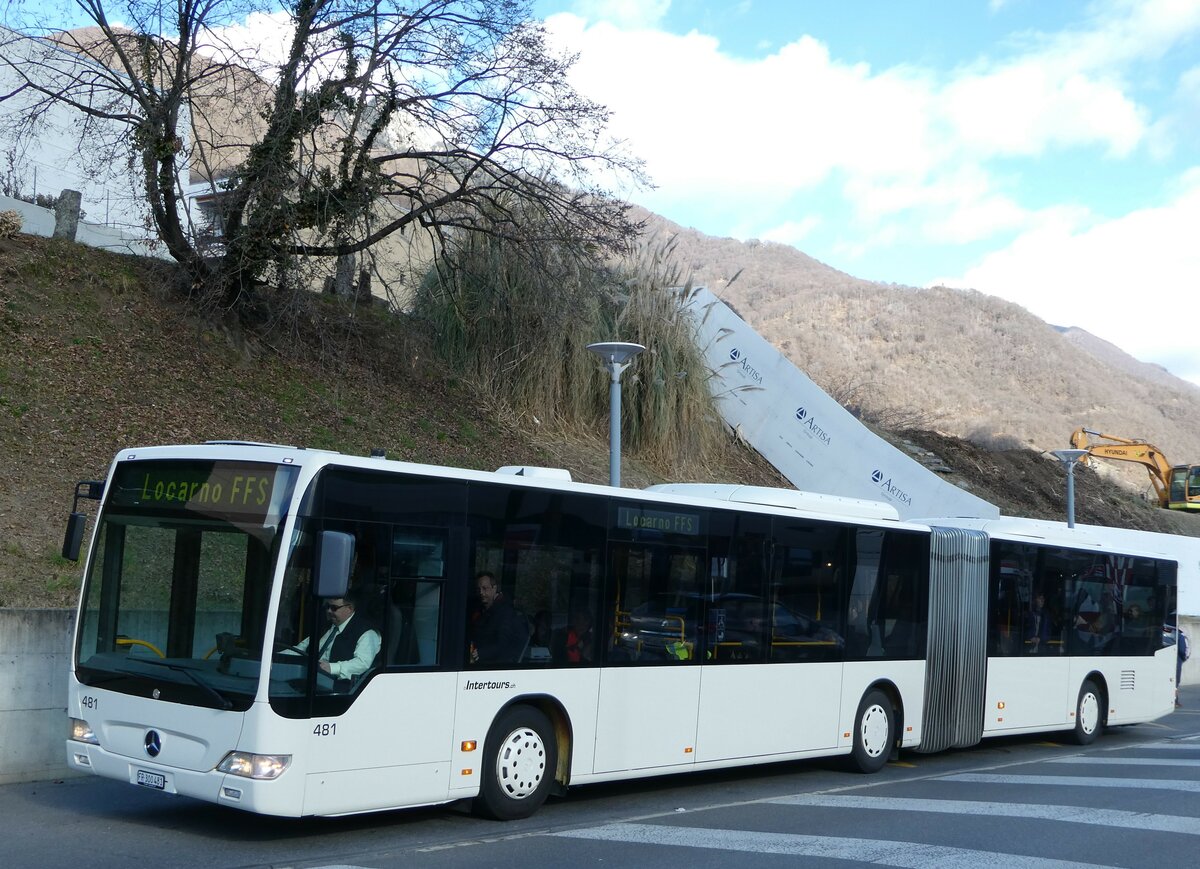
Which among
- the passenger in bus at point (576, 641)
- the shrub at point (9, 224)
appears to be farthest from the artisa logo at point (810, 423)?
the passenger in bus at point (576, 641)

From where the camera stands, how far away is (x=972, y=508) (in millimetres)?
27859

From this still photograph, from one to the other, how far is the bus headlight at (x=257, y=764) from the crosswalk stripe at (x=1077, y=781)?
24.5ft

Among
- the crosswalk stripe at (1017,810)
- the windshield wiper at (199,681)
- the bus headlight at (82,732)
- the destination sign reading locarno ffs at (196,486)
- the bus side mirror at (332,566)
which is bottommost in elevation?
the crosswalk stripe at (1017,810)

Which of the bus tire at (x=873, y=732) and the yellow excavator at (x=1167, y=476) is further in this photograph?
the yellow excavator at (x=1167, y=476)

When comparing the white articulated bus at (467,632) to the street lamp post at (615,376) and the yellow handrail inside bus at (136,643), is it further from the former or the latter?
the street lamp post at (615,376)

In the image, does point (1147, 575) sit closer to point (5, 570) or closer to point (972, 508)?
point (972, 508)

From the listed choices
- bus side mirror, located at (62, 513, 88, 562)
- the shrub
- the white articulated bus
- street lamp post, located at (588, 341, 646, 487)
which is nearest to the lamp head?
street lamp post, located at (588, 341, 646, 487)

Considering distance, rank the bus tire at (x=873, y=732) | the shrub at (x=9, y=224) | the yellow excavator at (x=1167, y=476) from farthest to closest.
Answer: the yellow excavator at (x=1167, y=476) < the shrub at (x=9, y=224) < the bus tire at (x=873, y=732)

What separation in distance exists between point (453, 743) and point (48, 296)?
43.1 feet

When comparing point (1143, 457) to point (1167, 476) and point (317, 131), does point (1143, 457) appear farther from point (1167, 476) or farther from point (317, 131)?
point (317, 131)

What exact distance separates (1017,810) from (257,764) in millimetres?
6302

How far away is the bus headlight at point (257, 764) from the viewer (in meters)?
7.39

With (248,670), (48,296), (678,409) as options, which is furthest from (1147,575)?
(48,296)

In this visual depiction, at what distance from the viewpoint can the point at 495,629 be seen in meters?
8.84
